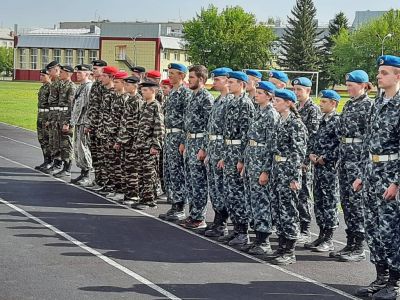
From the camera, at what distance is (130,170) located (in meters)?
11.7

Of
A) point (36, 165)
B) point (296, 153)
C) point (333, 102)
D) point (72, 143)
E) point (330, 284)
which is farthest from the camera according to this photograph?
point (36, 165)

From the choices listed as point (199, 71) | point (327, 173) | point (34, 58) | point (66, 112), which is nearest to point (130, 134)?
point (199, 71)

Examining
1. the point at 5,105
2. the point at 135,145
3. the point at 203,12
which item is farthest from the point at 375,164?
the point at 203,12

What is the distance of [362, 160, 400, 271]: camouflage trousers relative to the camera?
22.8ft

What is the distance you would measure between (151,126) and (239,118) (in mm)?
2502

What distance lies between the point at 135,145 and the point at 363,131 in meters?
4.22

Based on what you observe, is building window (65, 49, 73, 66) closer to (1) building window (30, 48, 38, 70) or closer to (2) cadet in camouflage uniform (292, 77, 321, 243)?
(1) building window (30, 48, 38, 70)

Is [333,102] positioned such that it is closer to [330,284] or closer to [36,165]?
[330,284]

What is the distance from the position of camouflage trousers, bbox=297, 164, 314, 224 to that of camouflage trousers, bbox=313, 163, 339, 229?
0.26 meters

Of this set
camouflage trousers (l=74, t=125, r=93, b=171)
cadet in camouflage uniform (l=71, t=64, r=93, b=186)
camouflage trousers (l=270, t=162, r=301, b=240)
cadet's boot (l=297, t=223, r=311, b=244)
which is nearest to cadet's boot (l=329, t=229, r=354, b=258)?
camouflage trousers (l=270, t=162, r=301, b=240)

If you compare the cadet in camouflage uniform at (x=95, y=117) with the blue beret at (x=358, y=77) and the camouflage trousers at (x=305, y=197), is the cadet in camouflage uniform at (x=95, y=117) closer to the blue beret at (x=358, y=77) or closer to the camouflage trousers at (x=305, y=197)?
the camouflage trousers at (x=305, y=197)

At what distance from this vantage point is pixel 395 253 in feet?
22.9

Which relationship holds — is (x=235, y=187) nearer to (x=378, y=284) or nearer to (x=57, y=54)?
(x=378, y=284)

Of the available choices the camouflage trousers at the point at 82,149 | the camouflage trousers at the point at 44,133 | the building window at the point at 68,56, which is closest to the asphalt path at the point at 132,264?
the camouflage trousers at the point at 82,149
